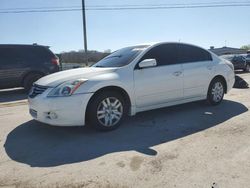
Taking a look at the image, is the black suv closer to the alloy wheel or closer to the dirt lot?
the dirt lot

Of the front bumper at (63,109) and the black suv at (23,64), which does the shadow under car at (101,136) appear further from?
the black suv at (23,64)

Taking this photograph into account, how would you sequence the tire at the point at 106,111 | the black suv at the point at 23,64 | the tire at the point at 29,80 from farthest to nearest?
the tire at the point at 29,80, the black suv at the point at 23,64, the tire at the point at 106,111

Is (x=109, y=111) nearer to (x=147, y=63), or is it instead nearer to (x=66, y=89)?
(x=66, y=89)

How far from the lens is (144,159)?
3.75m

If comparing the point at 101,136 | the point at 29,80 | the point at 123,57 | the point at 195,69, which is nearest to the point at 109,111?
the point at 101,136

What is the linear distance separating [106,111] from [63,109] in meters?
0.78

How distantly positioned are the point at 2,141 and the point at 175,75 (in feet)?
11.7

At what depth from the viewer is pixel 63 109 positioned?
4.58 metres

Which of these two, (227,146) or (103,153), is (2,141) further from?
(227,146)

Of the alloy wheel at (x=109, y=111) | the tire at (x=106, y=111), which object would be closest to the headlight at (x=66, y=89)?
the tire at (x=106, y=111)

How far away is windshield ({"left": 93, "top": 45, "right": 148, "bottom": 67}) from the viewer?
18.0 ft

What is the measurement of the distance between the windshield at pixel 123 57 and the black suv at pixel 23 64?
17.6ft

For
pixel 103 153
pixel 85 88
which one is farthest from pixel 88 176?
pixel 85 88

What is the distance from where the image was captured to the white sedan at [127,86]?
4668 millimetres
